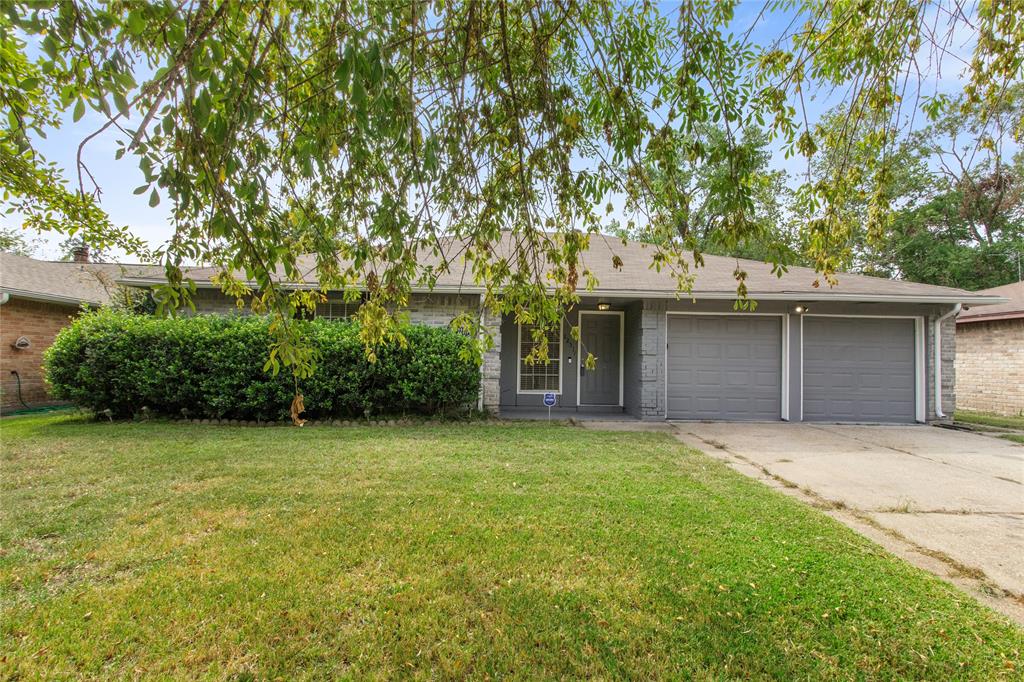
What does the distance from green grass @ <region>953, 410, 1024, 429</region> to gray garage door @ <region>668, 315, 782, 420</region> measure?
4.32 meters

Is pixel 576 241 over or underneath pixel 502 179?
underneath

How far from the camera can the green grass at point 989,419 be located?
929 centimetres

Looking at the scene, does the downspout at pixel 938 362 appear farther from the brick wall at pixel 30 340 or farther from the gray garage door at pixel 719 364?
the brick wall at pixel 30 340

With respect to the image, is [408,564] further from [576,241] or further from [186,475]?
[186,475]

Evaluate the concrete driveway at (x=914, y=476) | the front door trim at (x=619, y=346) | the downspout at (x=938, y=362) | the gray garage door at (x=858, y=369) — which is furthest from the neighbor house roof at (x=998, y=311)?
the front door trim at (x=619, y=346)

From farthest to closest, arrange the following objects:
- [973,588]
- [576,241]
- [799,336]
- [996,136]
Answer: [799,336] < [996,136] < [576,241] < [973,588]

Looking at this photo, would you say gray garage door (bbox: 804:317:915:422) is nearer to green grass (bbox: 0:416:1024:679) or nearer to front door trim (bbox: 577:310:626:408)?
front door trim (bbox: 577:310:626:408)

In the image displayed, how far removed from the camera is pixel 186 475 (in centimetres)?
470

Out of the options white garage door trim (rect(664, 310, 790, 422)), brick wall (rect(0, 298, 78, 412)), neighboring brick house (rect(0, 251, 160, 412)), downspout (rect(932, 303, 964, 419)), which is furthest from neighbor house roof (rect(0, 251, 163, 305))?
downspout (rect(932, 303, 964, 419))

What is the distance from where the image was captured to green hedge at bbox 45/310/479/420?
300 inches

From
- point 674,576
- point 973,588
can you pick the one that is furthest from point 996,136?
point 674,576

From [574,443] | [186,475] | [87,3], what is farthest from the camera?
[574,443]

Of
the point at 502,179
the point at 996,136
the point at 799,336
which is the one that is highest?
the point at 996,136

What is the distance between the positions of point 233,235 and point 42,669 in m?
1.96
